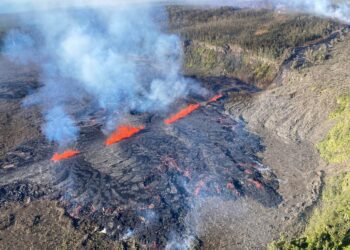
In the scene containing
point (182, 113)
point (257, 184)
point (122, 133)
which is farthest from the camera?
point (182, 113)

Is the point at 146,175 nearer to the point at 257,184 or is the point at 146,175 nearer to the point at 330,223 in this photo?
the point at 257,184

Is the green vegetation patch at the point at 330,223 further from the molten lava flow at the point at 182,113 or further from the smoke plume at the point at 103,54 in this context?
the smoke plume at the point at 103,54

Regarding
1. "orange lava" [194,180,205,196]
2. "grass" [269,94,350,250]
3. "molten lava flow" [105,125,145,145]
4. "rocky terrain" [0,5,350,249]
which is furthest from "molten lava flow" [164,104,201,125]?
"grass" [269,94,350,250]

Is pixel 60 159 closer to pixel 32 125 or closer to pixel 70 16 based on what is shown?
pixel 32 125

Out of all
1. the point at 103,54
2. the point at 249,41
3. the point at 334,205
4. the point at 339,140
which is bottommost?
the point at 103,54

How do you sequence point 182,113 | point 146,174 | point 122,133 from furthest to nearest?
point 182,113, point 122,133, point 146,174

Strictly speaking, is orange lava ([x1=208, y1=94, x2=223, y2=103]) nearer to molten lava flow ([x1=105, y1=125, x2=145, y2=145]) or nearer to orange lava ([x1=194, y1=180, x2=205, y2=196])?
molten lava flow ([x1=105, y1=125, x2=145, y2=145])

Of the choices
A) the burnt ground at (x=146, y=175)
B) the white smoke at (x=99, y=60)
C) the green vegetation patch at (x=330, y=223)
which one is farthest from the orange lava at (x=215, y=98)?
the green vegetation patch at (x=330, y=223)

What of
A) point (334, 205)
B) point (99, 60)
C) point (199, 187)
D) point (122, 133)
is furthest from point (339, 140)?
point (99, 60)
